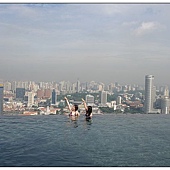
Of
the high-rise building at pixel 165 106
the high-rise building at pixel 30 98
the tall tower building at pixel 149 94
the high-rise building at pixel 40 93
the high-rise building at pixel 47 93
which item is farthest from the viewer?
the high-rise building at pixel 40 93

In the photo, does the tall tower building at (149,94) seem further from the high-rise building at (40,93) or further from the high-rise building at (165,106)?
the high-rise building at (40,93)

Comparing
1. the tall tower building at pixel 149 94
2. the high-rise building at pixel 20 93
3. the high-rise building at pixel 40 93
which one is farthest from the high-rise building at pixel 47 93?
the tall tower building at pixel 149 94

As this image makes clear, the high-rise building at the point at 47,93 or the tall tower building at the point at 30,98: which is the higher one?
the high-rise building at the point at 47,93

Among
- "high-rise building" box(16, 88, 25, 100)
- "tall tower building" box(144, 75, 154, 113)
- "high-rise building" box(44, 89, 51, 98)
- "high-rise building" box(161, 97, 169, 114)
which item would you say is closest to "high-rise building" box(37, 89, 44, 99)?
"high-rise building" box(44, 89, 51, 98)

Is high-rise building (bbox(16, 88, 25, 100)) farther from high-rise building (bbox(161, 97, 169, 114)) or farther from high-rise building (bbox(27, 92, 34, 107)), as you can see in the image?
high-rise building (bbox(161, 97, 169, 114))

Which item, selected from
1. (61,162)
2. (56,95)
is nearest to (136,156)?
(61,162)

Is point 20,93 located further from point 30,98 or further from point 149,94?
point 149,94

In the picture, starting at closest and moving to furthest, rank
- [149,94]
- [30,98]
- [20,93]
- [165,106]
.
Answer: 1. [165,106]
2. [149,94]
3. [30,98]
4. [20,93]

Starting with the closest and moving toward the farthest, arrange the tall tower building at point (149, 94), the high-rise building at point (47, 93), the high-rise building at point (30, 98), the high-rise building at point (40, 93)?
the tall tower building at point (149, 94) → the high-rise building at point (30, 98) → the high-rise building at point (47, 93) → the high-rise building at point (40, 93)

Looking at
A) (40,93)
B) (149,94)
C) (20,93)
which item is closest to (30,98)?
(40,93)

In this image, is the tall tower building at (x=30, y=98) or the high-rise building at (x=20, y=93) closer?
the tall tower building at (x=30, y=98)
